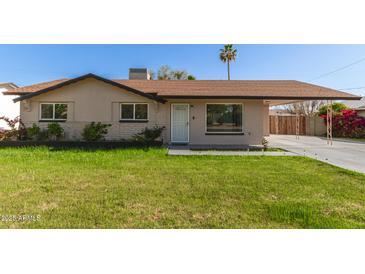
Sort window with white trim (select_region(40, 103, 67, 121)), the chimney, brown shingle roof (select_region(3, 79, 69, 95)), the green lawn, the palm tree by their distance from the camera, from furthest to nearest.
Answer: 1. the palm tree
2. the chimney
3. brown shingle roof (select_region(3, 79, 69, 95))
4. window with white trim (select_region(40, 103, 67, 121))
5. the green lawn

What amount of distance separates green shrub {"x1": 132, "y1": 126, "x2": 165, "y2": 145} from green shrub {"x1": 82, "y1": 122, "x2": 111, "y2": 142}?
1792 millimetres

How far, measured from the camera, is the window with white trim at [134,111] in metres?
13.2

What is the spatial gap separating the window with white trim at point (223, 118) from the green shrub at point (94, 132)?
622 centimetres

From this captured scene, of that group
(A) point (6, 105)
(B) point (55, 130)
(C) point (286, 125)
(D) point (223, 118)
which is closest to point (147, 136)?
(D) point (223, 118)

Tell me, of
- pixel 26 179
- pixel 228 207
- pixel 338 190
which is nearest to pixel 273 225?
pixel 228 207

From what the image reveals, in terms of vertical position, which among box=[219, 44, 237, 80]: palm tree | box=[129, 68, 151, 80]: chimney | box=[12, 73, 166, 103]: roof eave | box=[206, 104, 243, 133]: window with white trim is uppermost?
box=[219, 44, 237, 80]: palm tree

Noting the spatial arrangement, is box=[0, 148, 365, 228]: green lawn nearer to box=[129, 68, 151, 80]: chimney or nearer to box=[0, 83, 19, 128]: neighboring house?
box=[0, 83, 19, 128]: neighboring house

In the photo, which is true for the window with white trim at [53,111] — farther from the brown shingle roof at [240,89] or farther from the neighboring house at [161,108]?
the brown shingle roof at [240,89]

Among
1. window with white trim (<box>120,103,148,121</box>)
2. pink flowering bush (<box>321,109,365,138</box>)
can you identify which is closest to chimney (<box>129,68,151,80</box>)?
window with white trim (<box>120,103,148,121</box>)

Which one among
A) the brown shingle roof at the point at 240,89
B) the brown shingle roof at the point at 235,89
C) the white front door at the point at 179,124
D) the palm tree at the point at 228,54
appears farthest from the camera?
the palm tree at the point at 228,54

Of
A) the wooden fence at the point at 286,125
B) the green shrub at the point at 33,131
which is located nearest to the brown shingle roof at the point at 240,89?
the green shrub at the point at 33,131

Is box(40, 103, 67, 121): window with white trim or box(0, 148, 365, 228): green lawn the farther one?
box(40, 103, 67, 121): window with white trim

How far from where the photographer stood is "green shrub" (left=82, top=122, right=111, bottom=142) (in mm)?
12195

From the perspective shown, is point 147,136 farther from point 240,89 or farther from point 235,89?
point 240,89
